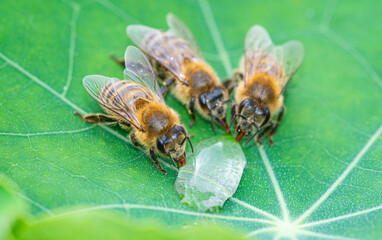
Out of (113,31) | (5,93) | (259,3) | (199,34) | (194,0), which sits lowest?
(5,93)

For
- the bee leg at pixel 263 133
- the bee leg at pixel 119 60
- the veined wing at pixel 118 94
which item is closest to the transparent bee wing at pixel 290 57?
the bee leg at pixel 263 133

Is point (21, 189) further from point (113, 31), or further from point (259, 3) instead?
point (259, 3)

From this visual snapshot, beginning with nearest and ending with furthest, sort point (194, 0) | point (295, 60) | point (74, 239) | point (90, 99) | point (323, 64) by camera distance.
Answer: point (74, 239), point (90, 99), point (295, 60), point (323, 64), point (194, 0)

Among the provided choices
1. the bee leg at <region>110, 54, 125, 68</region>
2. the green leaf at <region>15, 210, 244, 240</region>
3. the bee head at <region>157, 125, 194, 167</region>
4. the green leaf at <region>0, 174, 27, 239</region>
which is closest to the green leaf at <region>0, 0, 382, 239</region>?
the bee leg at <region>110, 54, 125, 68</region>

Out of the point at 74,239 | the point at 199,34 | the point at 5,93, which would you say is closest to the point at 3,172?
the point at 5,93

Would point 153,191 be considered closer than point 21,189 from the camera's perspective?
No

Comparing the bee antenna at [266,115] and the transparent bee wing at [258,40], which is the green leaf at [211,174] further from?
the transparent bee wing at [258,40]
